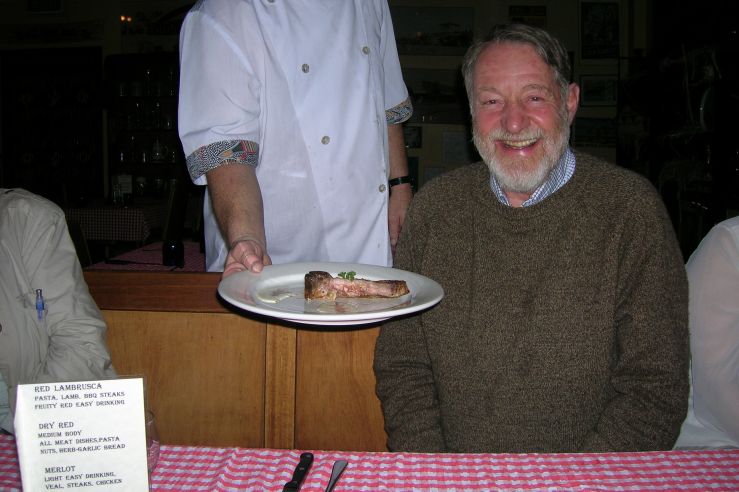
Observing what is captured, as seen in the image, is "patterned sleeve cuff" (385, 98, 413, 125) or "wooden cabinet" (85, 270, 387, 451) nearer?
"wooden cabinet" (85, 270, 387, 451)

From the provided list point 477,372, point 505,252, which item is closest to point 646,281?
point 505,252

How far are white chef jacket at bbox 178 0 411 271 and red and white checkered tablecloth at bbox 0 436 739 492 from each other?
3.62 ft

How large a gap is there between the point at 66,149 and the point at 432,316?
9.12 metres

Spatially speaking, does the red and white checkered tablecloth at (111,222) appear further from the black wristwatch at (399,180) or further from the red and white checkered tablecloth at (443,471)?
the red and white checkered tablecloth at (443,471)

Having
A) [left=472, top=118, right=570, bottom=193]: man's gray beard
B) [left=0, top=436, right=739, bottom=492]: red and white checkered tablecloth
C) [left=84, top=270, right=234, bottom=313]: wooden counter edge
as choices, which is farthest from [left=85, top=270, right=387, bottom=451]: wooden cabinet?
[left=0, top=436, right=739, bottom=492]: red and white checkered tablecloth

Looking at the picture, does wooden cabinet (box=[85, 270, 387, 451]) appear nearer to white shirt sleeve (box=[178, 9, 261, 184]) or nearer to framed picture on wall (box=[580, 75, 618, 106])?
white shirt sleeve (box=[178, 9, 261, 184])

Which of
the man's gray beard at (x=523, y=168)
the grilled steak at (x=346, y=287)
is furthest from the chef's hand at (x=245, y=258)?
the man's gray beard at (x=523, y=168)

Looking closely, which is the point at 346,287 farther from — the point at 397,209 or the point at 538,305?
the point at 397,209

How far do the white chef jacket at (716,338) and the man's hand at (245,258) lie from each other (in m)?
1.14

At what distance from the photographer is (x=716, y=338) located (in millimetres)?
1546

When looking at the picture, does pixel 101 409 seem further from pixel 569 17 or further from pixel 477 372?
pixel 569 17

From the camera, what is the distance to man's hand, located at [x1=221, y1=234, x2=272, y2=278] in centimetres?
153

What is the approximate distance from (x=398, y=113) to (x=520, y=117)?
91 cm

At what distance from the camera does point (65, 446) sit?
81 centimetres
